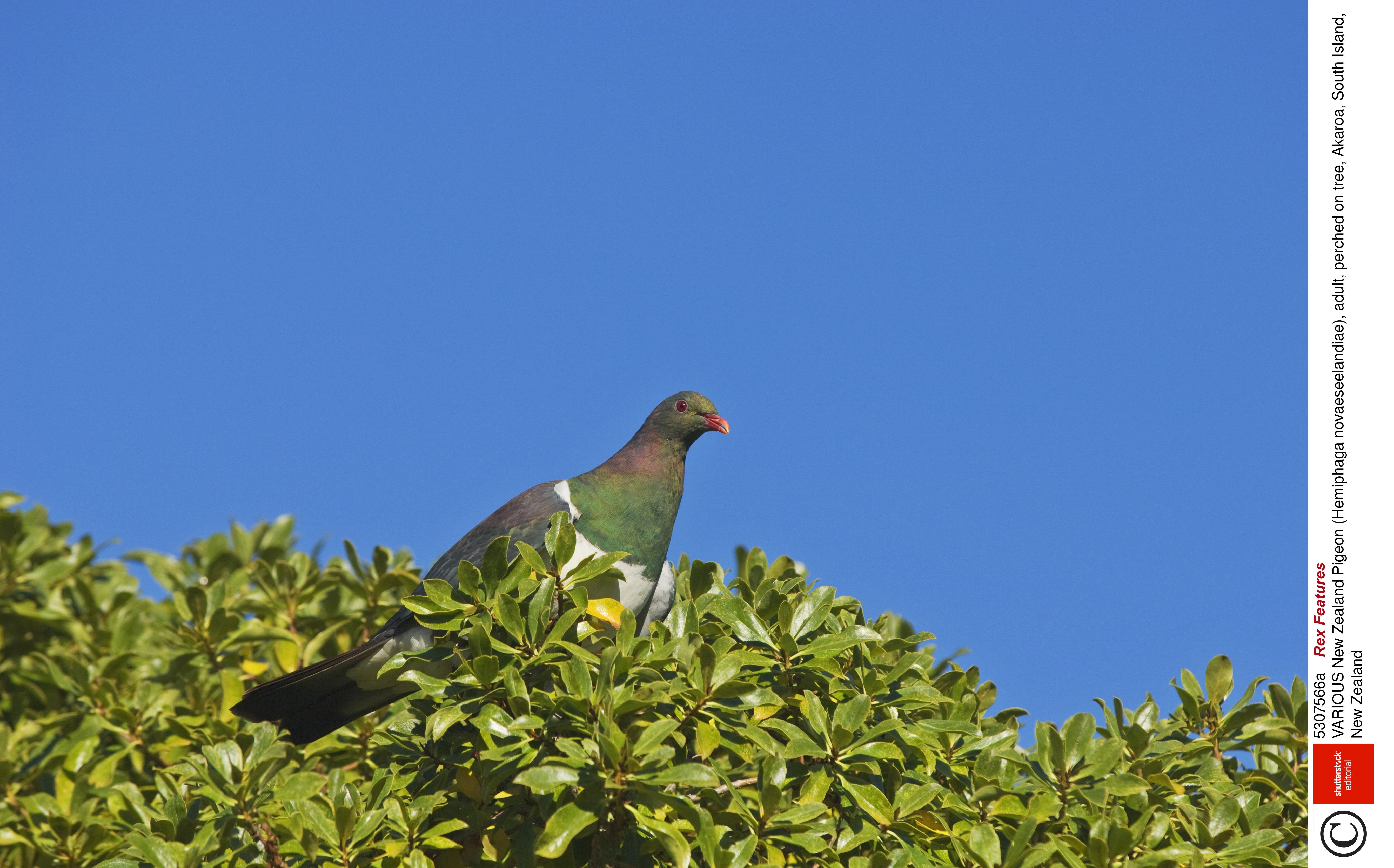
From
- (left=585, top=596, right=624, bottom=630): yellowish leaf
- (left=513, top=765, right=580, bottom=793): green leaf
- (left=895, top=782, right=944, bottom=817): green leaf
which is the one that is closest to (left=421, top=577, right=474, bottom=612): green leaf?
(left=585, top=596, right=624, bottom=630): yellowish leaf

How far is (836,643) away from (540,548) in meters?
1.77

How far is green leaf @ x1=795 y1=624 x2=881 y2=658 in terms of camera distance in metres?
4.19

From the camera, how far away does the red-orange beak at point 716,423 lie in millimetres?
6324

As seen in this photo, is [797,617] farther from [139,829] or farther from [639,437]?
[139,829]

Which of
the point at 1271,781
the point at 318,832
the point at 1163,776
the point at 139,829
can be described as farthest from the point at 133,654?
the point at 1271,781

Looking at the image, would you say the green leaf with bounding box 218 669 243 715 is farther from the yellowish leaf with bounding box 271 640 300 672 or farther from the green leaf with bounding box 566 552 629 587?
the green leaf with bounding box 566 552 629 587

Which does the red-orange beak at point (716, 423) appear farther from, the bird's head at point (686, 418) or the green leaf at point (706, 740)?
the green leaf at point (706, 740)

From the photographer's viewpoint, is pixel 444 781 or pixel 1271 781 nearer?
pixel 444 781

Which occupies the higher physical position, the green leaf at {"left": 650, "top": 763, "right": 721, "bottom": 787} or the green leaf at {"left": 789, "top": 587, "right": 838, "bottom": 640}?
the green leaf at {"left": 789, "top": 587, "right": 838, "bottom": 640}

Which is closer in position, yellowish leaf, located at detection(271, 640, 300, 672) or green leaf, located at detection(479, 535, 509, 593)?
green leaf, located at detection(479, 535, 509, 593)

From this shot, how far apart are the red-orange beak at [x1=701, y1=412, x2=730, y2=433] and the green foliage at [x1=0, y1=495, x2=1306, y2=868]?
0.95 m

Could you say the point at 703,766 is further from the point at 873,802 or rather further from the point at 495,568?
the point at 495,568

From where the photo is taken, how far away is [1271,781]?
15.4ft

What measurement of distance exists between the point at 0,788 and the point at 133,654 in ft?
3.10
